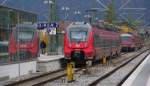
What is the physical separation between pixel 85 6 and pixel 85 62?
198 feet

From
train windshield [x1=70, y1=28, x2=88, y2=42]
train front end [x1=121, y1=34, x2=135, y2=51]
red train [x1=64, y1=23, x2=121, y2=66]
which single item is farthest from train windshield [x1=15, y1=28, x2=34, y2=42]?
train front end [x1=121, y1=34, x2=135, y2=51]

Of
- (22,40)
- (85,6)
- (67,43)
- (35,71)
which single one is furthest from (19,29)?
(85,6)

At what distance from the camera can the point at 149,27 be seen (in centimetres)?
12150

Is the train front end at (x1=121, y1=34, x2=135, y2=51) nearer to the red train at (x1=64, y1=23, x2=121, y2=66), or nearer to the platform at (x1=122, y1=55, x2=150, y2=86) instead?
the red train at (x1=64, y1=23, x2=121, y2=66)

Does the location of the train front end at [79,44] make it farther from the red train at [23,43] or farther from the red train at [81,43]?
the red train at [23,43]

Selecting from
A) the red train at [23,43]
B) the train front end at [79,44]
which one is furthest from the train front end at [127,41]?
the red train at [23,43]

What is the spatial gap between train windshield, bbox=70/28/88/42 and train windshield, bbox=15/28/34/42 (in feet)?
32.1

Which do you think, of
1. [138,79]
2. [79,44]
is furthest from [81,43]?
[138,79]

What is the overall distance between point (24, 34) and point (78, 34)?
1139cm

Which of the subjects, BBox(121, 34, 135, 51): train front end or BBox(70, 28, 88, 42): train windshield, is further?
BBox(121, 34, 135, 51): train front end

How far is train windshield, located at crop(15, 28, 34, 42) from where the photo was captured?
26.3 m

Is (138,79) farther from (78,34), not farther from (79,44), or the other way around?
(78,34)

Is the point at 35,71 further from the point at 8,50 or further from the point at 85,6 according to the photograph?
the point at 85,6

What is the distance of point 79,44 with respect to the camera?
3819cm
